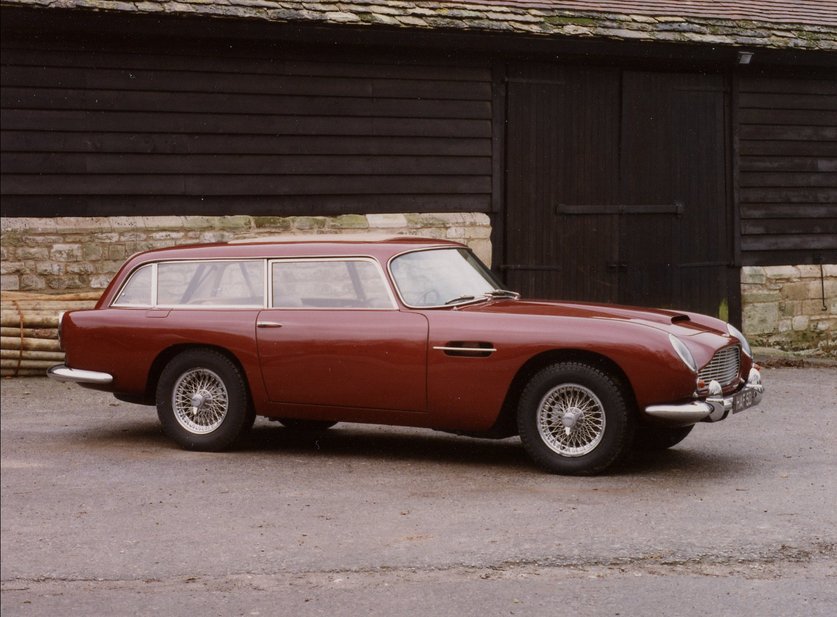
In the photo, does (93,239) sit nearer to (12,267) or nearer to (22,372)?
(12,267)

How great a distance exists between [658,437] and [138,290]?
3613mm

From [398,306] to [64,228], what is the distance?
20.7 ft

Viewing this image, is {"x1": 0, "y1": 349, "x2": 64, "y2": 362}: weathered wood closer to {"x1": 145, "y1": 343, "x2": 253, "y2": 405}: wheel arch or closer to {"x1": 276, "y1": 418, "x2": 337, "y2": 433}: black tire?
{"x1": 276, "y1": 418, "x2": 337, "y2": 433}: black tire

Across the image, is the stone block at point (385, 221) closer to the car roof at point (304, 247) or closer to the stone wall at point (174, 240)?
the stone wall at point (174, 240)

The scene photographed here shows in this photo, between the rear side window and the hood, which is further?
the rear side window

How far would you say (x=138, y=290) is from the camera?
29.5 feet

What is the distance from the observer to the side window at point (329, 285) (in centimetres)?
834

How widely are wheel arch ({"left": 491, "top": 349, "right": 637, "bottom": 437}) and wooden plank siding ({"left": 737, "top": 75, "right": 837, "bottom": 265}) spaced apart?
369 inches

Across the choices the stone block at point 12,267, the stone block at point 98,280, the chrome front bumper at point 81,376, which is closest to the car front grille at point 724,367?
the chrome front bumper at point 81,376

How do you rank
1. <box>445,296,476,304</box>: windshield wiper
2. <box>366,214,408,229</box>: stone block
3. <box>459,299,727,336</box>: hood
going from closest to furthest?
<box>459,299,727,336</box>: hood, <box>445,296,476,304</box>: windshield wiper, <box>366,214,408,229</box>: stone block

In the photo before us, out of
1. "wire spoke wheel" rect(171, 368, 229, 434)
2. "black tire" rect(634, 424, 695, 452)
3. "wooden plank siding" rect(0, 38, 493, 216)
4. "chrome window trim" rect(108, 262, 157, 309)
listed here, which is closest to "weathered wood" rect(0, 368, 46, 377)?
"wooden plank siding" rect(0, 38, 493, 216)

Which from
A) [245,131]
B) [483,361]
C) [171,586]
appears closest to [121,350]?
[483,361]

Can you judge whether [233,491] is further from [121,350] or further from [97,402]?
[97,402]

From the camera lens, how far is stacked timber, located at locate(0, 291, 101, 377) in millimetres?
12453
